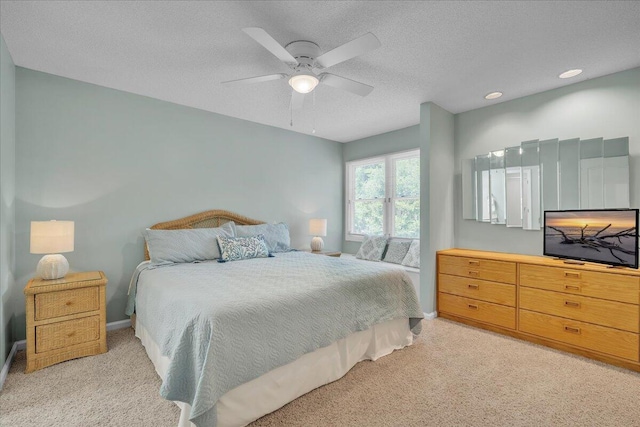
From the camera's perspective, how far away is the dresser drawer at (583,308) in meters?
2.42

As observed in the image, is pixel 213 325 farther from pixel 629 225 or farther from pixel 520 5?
pixel 629 225

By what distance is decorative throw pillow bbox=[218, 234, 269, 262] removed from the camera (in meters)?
3.39

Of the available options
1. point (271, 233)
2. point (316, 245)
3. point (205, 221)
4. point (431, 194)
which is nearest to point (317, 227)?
point (316, 245)

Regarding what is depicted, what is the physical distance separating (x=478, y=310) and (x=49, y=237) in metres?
4.10

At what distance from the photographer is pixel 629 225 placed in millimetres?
2504

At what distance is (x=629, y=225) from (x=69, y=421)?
423cm

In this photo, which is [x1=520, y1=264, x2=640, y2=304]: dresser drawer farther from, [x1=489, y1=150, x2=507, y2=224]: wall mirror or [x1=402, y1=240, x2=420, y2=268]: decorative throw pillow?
[x1=402, y1=240, x2=420, y2=268]: decorative throw pillow

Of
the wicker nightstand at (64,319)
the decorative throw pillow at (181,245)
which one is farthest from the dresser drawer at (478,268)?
the wicker nightstand at (64,319)

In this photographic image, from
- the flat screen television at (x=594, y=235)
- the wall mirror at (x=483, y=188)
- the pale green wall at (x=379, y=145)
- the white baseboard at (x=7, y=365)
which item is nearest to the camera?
the white baseboard at (x=7, y=365)

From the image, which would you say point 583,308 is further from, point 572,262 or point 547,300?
point 572,262

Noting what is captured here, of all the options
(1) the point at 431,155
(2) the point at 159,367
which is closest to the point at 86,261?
(2) the point at 159,367

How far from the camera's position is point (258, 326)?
1812 mm

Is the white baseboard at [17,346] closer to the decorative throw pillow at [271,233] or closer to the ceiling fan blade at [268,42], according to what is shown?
the decorative throw pillow at [271,233]

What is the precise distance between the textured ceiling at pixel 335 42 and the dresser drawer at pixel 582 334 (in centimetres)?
226
